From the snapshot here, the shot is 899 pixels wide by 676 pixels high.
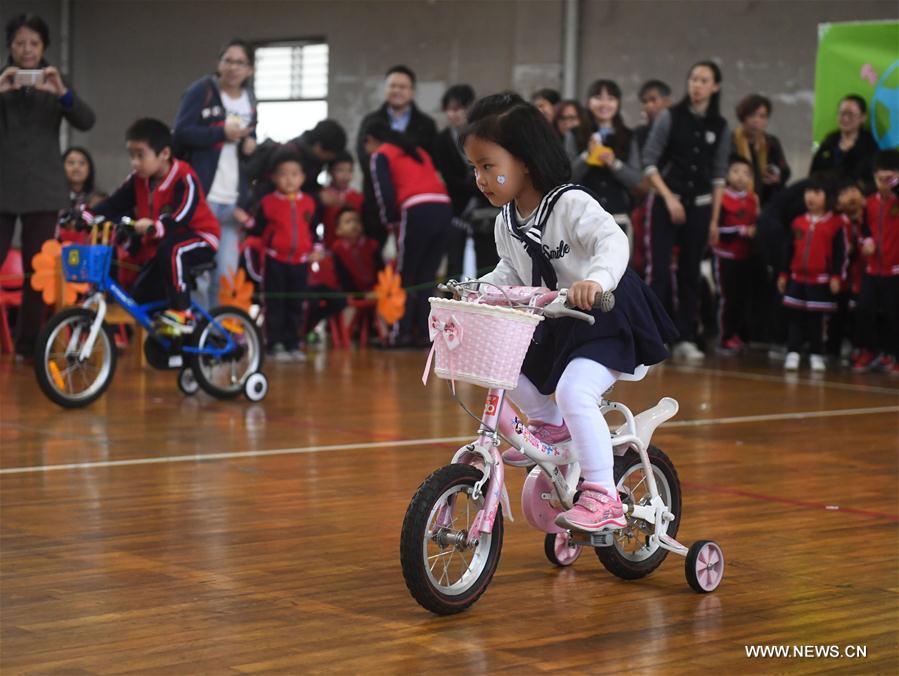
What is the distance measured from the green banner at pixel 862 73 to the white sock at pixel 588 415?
7036 millimetres

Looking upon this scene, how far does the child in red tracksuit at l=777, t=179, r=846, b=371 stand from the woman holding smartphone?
4.27 metres

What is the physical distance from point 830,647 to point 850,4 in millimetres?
9294

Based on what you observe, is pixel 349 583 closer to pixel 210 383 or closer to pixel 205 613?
pixel 205 613

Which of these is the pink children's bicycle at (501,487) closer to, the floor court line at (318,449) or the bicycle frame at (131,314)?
the floor court line at (318,449)

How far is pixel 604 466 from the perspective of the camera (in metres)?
3.00

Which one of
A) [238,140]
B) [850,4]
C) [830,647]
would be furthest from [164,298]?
[850,4]

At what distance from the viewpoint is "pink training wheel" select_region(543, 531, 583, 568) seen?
10.8 feet

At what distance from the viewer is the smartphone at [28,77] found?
7398mm

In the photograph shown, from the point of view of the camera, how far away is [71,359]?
6.19 meters

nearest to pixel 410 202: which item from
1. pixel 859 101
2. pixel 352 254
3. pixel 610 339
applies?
pixel 352 254

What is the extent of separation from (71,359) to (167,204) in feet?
2.64

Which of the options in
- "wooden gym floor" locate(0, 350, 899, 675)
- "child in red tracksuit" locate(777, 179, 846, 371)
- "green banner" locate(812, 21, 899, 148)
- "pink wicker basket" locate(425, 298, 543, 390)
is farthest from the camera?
"green banner" locate(812, 21, 899, 148)

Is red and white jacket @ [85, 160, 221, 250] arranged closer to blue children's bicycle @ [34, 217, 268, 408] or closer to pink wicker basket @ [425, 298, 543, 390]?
blue children's bicycle @ [34, 217, 268, 408]
